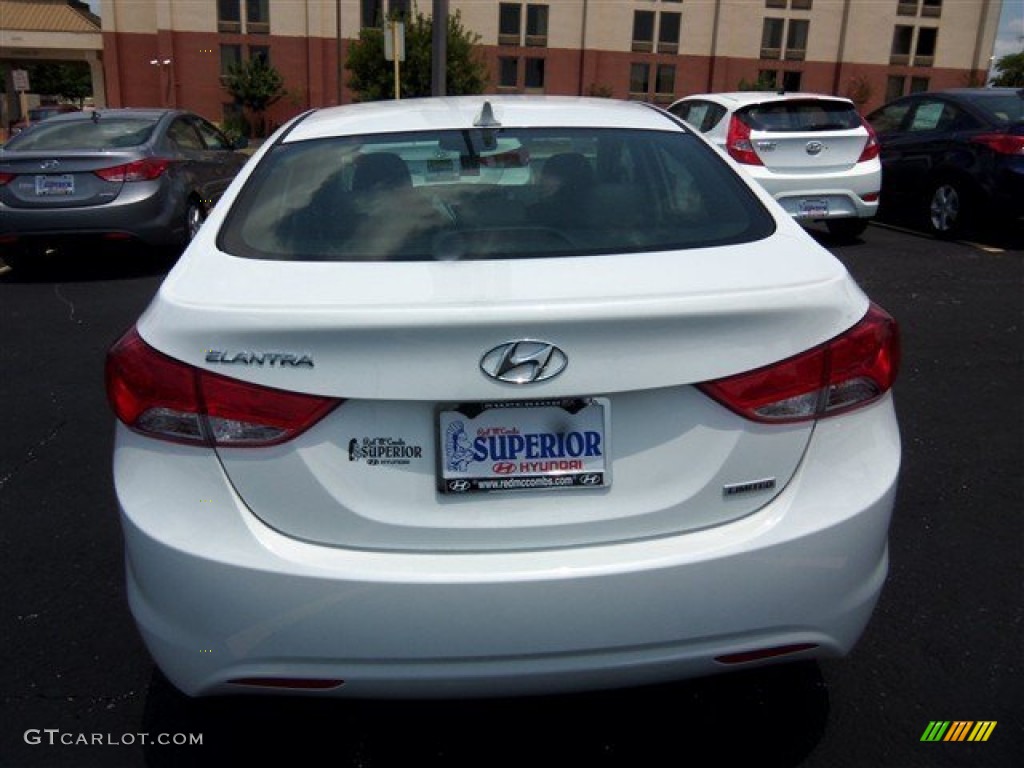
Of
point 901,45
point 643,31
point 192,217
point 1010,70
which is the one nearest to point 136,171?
point 192,217

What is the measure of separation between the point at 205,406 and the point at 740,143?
9.03 meters

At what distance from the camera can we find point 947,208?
34.5 ft

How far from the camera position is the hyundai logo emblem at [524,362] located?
77.5 inches

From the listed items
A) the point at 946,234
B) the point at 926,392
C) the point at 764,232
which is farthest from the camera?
the point at 946,234

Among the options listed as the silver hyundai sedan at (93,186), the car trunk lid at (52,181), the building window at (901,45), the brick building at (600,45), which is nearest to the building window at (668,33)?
the brick building at (600,45)

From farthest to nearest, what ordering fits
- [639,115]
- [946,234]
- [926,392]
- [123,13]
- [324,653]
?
[123,13] < [946,234] < [926,392] < [639,115] < [324,653]

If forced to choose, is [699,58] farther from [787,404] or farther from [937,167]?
[787,404]

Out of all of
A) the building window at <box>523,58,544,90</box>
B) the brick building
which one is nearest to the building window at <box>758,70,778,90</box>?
the brick building

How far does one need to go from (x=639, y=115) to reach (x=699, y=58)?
2426 inches

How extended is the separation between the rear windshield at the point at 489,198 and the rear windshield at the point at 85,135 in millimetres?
6907

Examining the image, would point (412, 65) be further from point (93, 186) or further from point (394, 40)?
point (93, 186)

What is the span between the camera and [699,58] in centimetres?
6094

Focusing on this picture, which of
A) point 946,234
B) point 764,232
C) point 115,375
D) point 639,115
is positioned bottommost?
point 946,234

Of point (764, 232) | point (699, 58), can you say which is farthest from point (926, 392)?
point (699, 58)
